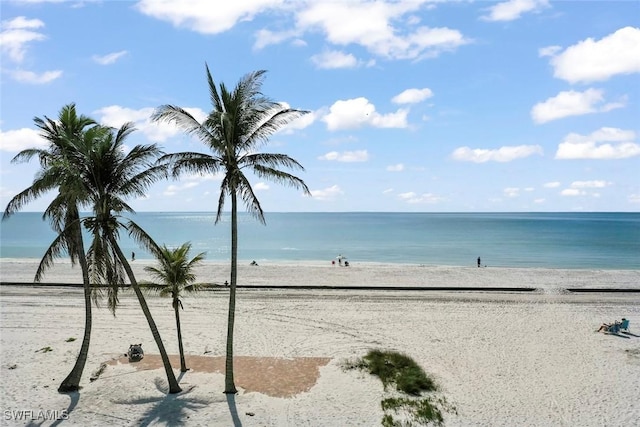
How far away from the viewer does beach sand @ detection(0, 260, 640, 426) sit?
1228cm

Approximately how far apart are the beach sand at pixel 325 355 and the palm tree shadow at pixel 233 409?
0.05 m

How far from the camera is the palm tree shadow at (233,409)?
11.5 meters

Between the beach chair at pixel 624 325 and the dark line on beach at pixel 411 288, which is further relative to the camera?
the dark line on beach at pixel 411 288

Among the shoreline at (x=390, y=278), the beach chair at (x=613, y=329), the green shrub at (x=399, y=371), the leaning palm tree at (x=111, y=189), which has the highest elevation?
the leaning palm tree at (x=111, y=189)

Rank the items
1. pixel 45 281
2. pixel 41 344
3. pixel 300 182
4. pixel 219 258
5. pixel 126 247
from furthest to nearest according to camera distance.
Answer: pixel 126 247 < pixel 219 258 < pixel 45 281 < pixel 41 344 < pixel 300 182

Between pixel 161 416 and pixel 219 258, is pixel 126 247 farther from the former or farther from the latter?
pixel 161 416

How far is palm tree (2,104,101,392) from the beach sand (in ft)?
7.83

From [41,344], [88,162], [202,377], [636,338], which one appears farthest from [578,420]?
[41,344]

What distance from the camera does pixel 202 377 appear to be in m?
14.5

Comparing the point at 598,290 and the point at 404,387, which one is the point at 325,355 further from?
the point at 598,290

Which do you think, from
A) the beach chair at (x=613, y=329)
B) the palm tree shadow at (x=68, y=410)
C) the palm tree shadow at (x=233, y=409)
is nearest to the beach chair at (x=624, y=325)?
the beach chair at (x=613, y=329)

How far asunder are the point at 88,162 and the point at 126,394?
671 centimetres

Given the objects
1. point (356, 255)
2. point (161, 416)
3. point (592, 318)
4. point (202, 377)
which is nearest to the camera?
point (161, 416)

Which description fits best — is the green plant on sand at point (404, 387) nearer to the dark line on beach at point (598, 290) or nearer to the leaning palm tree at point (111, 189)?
the leaning palm tree at point (111, 189)
